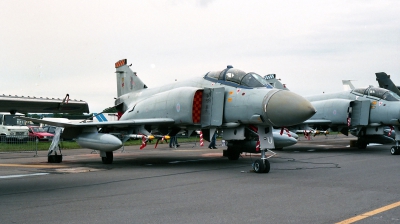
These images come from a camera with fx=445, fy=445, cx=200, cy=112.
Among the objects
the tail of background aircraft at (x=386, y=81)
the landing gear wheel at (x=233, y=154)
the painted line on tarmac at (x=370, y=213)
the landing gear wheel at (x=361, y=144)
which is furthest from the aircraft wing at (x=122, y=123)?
the tail of background aircraft at (x=386, y=81)

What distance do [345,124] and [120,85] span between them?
407 inches

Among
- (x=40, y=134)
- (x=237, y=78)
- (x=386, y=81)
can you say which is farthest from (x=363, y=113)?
(x=40, y=134)

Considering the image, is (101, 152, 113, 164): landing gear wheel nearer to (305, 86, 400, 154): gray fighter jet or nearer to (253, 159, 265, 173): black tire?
(253, 159, 265, 173): black tire

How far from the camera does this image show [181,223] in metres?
5.41

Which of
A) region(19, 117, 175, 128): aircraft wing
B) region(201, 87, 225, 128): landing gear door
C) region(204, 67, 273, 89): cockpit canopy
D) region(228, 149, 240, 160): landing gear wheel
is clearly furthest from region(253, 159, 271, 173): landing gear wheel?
region(228, 149, 240, 160): landing gear wheel

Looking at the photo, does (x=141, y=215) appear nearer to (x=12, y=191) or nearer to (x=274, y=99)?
(x=12, y=191)

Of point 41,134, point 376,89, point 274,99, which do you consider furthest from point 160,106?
point 41,134

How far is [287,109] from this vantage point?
11266mm

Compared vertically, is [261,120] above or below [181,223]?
above

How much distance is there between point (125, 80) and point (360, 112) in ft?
34.3

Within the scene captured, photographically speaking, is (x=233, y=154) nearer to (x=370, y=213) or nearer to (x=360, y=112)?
(x=360, y=112)

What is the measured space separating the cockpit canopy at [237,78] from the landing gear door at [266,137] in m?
1.23

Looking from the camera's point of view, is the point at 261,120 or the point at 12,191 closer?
the point at 12,191

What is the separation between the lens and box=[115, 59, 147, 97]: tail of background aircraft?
18672 mm
